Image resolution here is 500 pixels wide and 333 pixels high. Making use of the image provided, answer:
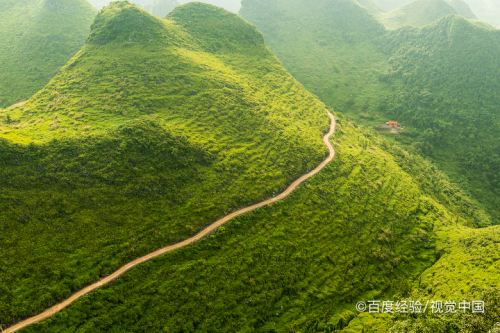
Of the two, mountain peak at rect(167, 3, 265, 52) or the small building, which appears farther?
the small building

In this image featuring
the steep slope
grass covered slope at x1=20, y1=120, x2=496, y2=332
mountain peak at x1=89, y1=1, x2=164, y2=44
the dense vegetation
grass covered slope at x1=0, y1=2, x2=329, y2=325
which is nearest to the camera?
grass covered slope at x1=20, y1=120, x2=496, y2=332

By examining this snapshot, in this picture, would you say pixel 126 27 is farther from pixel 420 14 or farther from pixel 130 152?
pixel 420 14

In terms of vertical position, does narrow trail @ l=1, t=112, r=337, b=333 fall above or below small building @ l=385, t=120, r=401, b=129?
below

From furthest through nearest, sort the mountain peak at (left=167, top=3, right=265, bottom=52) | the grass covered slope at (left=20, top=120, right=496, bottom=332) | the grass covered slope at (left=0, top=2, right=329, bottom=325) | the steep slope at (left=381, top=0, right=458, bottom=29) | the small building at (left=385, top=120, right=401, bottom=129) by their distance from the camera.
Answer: the steep slope at (left=381, top=0, right=458, bottom=29), the small building at (left=385, top=120, right=401, bottom=129), the mountain peak at (left=167, top=3, right=265, bottom=52), the grass covered slope at (left=0, top=2, right=329, bottom=325), the grass covered slope at (left=20, top=120, right=496, bottom=332)

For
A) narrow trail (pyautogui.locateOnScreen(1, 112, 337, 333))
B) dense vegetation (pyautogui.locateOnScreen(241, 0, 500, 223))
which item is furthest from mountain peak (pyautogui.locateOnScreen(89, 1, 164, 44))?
dense vegetation (pyautogui.locateOnScreen(241, 0, 500, 223))

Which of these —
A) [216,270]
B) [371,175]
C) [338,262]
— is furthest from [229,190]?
[371,175]

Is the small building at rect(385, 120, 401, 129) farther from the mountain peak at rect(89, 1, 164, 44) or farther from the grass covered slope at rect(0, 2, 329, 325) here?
the mountain peak at rect(89, 1, 164, 44)
